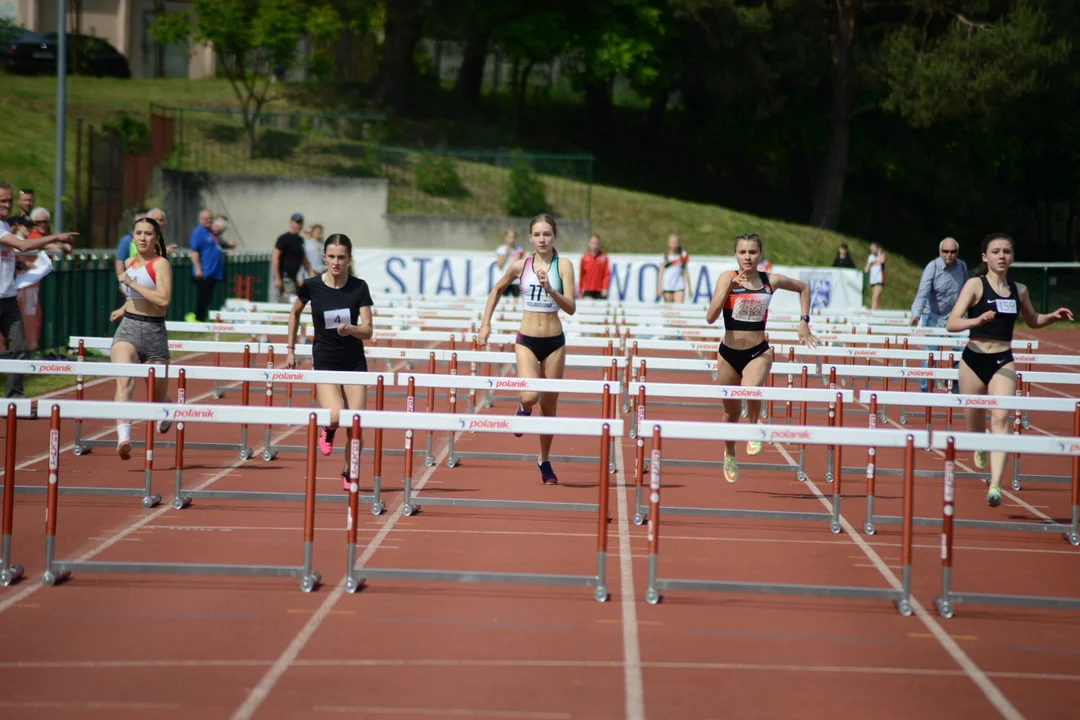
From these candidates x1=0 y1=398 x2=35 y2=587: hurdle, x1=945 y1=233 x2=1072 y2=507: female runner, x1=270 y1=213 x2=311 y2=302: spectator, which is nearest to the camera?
x1=0 y1=398 x2=35 y2=587: hurdle

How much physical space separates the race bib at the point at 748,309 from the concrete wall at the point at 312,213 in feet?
88.6

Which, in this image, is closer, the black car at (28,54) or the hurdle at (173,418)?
the hurdle at (173,418)

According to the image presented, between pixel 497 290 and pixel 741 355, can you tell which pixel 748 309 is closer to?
pixel 741 355

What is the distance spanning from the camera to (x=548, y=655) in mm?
6496

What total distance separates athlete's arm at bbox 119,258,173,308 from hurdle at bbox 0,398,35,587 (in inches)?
136

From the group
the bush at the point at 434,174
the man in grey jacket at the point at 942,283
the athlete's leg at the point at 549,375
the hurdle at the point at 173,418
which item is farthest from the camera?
the bush at the point at 434,174

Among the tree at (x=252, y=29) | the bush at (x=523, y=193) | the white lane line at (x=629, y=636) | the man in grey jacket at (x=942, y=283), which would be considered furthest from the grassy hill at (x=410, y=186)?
the white lane line at (x=629, y=636)

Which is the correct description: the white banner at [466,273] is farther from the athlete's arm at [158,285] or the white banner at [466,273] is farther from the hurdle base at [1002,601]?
the hurdle base at [1002,601]

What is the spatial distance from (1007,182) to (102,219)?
37.6 meters

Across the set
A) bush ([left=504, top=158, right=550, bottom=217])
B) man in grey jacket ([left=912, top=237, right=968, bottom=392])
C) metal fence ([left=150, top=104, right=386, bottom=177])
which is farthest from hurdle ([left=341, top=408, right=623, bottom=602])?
bush ([left=504, top=158, right=550, bottom=217])

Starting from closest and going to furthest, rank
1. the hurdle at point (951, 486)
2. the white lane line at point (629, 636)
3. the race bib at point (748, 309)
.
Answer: the white lane line at point (629, 636)
the hurdle at point (951, 486)
the race bib at point (748, 309)

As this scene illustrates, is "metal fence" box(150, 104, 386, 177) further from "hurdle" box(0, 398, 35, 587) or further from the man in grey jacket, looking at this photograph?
"hurdle" box(0, 398, 35, 587)

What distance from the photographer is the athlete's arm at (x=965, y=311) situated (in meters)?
10.5

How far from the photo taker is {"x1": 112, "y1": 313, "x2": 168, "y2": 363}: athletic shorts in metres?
11.4
